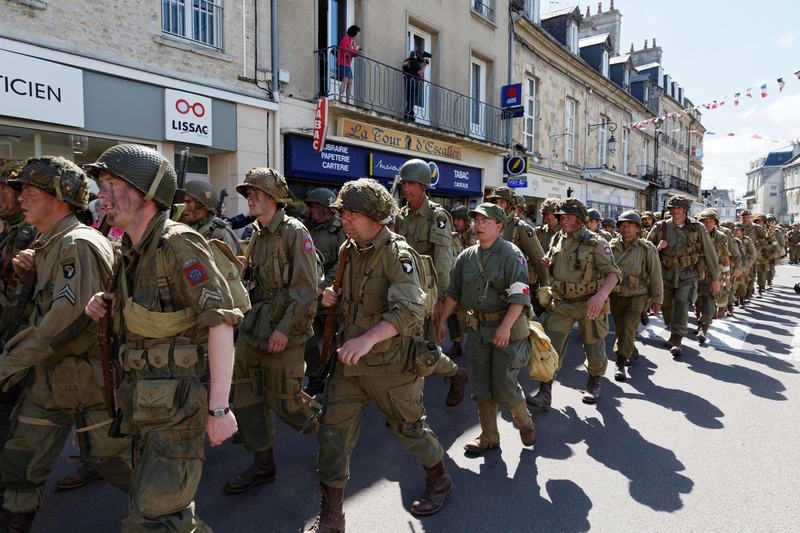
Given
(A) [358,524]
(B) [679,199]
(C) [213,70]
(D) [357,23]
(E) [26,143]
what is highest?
(D) [357,23]

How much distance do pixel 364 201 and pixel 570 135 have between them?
19.7m

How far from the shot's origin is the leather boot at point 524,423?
377 centimetres

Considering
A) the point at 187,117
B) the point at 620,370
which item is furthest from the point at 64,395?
the point at 187,117

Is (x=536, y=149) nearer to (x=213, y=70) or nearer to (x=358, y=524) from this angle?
(x=213, y=70)

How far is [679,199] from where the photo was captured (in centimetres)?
686

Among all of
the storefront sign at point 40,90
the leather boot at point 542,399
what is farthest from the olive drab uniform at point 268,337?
the storefront sign at point 40,90

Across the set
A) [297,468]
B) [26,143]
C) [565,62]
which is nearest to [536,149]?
[565,62]

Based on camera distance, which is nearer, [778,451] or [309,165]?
[778,451]

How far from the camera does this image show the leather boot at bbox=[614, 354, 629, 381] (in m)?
5.87

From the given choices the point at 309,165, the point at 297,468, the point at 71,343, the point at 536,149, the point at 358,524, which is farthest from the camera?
the point at 536,149

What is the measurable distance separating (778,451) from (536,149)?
15.5 m

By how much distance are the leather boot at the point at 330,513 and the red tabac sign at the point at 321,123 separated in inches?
318

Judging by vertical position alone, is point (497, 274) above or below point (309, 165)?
below

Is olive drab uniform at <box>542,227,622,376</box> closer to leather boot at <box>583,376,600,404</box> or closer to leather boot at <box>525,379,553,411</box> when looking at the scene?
leather boot at <box>583,376,600,404</box>
